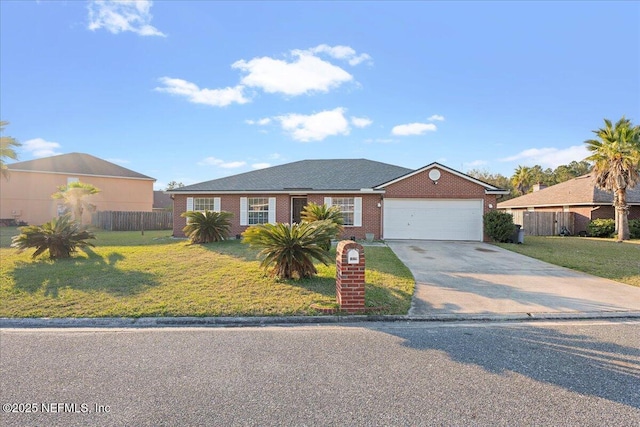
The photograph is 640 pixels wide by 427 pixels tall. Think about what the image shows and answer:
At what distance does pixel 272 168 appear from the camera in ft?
68.7

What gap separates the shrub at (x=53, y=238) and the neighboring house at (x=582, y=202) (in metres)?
26.8

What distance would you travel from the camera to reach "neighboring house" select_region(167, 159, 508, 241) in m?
16.0

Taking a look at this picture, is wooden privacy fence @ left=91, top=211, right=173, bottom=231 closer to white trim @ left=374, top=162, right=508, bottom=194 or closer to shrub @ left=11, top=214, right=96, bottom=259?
shrub @ left=11, top=214, right=96, bottom=259

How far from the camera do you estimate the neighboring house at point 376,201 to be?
16.0 m

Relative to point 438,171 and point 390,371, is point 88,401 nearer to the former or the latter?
point 390,371

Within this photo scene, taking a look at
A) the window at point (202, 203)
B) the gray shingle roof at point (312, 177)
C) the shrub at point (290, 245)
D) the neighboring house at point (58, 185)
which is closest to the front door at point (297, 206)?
the gray shingle roof at point (312, 177)

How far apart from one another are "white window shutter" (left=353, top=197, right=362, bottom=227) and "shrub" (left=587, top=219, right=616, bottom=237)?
53.0ft

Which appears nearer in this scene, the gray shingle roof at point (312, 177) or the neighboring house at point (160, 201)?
the gray shingle roof at point (312, 177)

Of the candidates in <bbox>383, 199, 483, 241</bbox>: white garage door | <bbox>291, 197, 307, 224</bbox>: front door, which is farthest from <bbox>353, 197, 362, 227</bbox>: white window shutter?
<bbox>291, 197, 307, 224</bbox>: front door

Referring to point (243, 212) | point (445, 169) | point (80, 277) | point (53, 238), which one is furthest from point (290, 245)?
point (445, 169)

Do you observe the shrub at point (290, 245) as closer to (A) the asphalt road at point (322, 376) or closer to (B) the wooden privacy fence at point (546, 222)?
(A) the asphalt road at point (322, 376)

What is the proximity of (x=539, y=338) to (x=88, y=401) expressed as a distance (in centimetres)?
548

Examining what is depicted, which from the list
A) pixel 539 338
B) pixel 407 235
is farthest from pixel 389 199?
pixel 539 338

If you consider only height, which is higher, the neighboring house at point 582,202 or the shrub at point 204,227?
the neighboring house at point 582,202
